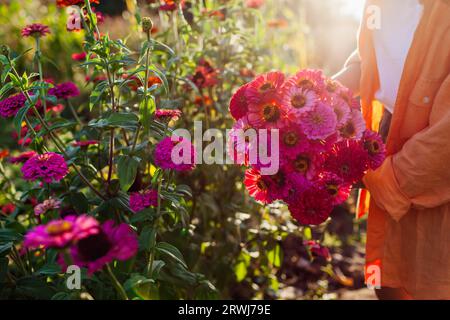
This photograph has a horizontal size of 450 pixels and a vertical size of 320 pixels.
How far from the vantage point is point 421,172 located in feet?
3.98

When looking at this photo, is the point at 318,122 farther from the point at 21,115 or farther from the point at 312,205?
the point at 21,115

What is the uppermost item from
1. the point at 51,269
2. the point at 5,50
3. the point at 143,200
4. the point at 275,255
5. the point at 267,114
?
the point at 5,50

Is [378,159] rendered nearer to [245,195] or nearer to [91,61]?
[91,61]

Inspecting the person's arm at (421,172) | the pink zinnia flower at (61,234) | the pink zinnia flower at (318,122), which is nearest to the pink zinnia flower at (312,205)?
the pink zinnia flower at (318,122)

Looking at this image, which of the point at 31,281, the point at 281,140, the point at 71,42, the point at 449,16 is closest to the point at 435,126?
the point at 449,16

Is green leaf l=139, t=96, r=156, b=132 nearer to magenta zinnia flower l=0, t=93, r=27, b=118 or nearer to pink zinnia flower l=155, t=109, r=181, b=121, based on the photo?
pink zinnia flower l=155, t=109, r=181, b=121

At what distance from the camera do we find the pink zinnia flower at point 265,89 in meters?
1.02

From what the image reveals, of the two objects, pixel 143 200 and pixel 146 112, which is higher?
pixel 146 112

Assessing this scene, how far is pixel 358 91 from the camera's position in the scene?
1.58m

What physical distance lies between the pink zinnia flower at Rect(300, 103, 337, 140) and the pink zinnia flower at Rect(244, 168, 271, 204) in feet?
0.41

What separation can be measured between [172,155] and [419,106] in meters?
0.65

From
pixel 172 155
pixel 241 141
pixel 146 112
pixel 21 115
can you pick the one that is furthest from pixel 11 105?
pixel 241 141
